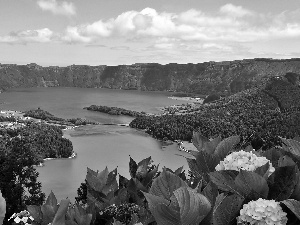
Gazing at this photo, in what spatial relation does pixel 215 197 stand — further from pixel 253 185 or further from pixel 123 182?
pixel 123 182

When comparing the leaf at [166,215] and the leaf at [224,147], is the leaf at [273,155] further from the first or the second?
the leaf at [166,215]

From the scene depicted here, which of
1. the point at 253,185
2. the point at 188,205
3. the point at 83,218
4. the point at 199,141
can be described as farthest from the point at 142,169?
the point at 188,205

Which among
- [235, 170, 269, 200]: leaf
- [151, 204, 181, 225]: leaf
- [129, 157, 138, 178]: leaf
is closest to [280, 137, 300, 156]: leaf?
[235, 170, 269, 200]: leaf

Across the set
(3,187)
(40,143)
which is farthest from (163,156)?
(3,187)

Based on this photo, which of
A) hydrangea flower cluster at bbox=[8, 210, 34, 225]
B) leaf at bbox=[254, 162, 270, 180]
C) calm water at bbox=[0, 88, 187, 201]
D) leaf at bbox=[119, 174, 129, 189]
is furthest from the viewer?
calm water at bbox=[0, 88, 187, 201]

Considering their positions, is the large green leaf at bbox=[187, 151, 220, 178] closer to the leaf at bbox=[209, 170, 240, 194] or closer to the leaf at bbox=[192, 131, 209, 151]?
the leaf at bbox=[192, 131, 209, 151]

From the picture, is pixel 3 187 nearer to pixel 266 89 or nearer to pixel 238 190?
pixel 238 190

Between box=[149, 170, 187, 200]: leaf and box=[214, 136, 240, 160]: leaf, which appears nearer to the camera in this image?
box=[149, 170, 187, 200]: leaf
